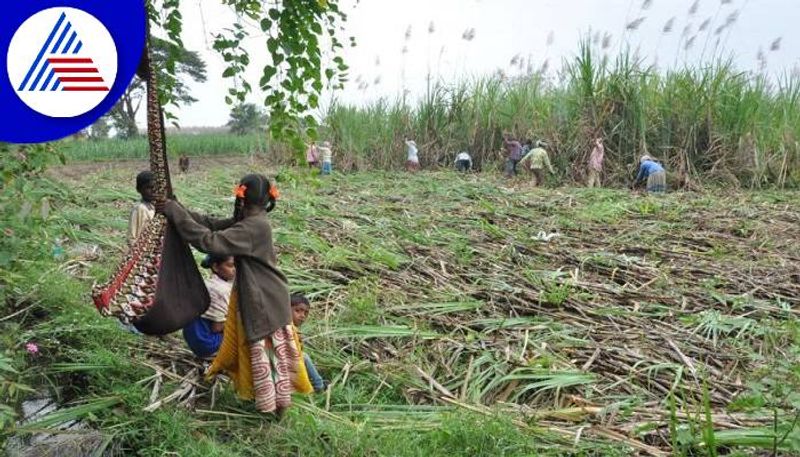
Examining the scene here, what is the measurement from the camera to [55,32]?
2072 millimetres

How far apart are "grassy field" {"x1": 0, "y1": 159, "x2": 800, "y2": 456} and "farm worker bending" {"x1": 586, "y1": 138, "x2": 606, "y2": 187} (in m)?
5.69

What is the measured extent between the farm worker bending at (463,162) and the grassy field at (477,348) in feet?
28.5

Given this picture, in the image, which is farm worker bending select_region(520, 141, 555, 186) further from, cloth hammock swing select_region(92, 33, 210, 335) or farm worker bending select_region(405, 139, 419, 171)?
cloth hammock swing select_region(92, 33, 210, 335)

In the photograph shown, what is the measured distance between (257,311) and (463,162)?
1307 centimetres

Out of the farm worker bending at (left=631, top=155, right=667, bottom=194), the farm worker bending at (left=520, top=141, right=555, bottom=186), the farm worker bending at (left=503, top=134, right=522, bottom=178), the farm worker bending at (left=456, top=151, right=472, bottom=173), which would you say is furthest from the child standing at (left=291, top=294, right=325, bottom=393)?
the farm worker bending at (left=456, top=151, right=472, bottom=173)

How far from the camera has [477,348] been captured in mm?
3547

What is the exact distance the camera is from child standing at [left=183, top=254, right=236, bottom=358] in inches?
126

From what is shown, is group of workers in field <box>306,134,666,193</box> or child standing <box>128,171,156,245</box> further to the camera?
group of workers in field <box>306,134,666,193</box>

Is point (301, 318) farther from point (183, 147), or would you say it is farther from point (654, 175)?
point (183, 147)

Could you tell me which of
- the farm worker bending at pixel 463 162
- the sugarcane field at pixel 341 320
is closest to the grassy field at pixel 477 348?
the sugarcane field at pixel 341 320

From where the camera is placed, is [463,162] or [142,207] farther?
[463,162]

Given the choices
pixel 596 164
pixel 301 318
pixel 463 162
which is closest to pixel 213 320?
pixel 301 318

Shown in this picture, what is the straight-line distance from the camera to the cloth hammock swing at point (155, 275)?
7.82ft

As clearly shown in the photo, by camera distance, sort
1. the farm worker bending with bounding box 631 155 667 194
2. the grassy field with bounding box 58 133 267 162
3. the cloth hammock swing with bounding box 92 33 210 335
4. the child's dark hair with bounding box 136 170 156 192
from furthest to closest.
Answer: the grassy field with bounding box 58 133 267 162, the farm worker bending with bounding box 631 155 667 194, the child's dark hair with bounding box 136 170 156 192, the cloth hammock swing with bounding box 92 33 210 335
